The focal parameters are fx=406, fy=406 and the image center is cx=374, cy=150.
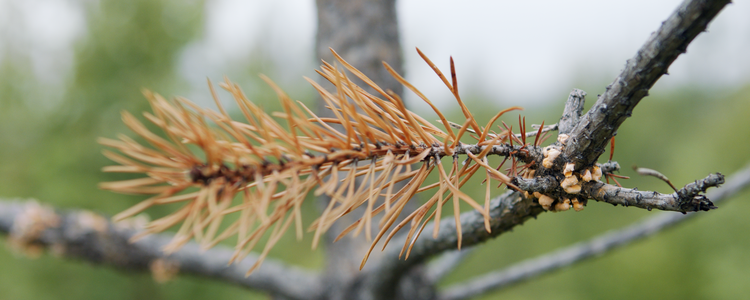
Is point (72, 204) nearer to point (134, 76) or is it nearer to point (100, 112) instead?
point (100, 112)

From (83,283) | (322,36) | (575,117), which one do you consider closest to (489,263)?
(83,283)

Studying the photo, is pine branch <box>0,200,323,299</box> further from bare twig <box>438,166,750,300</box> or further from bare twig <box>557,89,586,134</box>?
bare twig <box>557,89,586,134</box>

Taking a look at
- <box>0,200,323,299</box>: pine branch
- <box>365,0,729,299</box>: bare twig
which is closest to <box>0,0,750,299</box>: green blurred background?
<box>0,200,323,299</box>: pine branch

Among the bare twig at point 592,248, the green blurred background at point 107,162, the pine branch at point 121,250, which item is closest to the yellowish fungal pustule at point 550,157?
the bare twig at point 592,248

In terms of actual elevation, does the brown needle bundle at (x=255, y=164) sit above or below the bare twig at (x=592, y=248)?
above

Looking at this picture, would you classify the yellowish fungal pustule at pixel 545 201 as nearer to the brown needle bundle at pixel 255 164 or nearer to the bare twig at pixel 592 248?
the brown needle bundle at pixel 255 164

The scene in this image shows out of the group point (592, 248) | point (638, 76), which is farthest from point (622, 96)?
point (592, 248)
